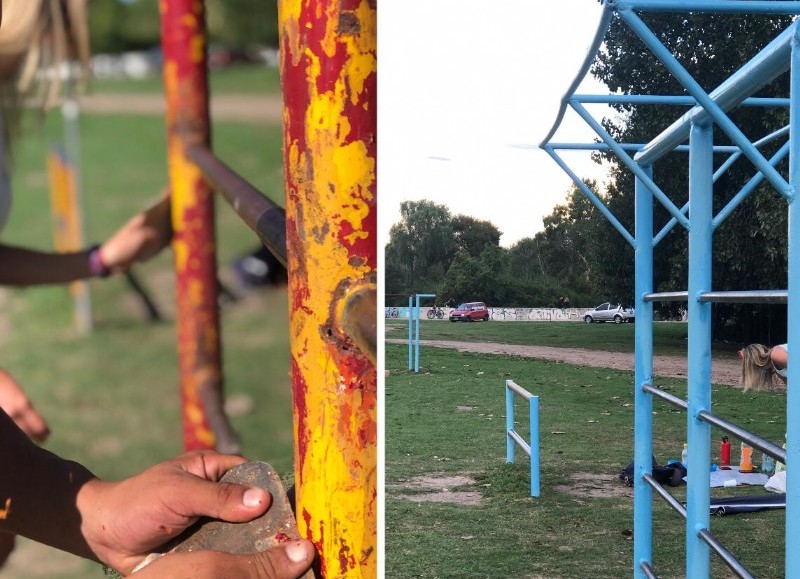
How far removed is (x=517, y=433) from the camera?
5.91ft

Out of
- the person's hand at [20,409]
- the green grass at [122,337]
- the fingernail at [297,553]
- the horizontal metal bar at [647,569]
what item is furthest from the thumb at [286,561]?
the horizontal metal bar at [647,569]

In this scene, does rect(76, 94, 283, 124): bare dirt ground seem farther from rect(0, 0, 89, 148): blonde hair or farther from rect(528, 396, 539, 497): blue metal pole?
rect(528, 396, 539, 497): blue metal pole

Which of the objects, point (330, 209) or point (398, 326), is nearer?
point (330, 209)

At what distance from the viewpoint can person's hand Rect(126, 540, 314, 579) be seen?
0.73 metres

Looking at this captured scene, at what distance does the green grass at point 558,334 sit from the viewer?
139 centimetres

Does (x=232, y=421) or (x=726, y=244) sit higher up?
(x=726, y=244)

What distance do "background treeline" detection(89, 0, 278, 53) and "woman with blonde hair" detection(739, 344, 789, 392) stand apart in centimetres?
130

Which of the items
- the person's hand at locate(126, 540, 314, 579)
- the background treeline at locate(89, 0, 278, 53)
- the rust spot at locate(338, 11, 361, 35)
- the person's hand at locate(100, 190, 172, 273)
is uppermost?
the background treeline at locate(89, 0, 278, 53)

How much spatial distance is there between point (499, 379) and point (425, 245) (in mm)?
509

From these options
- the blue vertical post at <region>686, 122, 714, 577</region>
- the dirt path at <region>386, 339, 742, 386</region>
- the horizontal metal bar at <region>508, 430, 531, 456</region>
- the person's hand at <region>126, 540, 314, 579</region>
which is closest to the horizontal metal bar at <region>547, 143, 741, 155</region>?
the blue vertical post at <region>686, 122, 714, 577</region>

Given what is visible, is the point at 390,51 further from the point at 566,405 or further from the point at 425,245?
the point at 566,405

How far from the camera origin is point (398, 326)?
52.4 inches

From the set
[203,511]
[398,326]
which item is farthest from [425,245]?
[203,511]

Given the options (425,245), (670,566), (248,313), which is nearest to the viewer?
(248,313)
